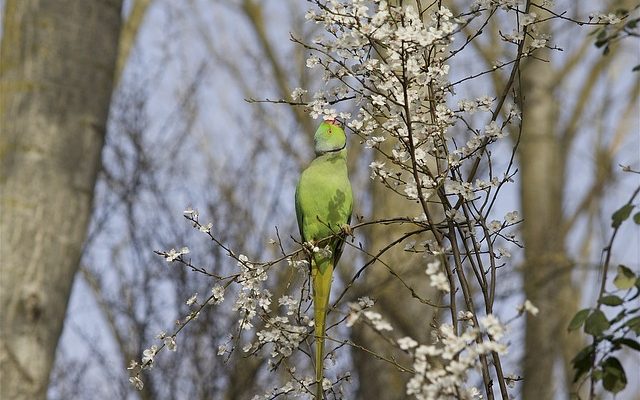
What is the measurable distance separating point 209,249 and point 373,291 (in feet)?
3.76

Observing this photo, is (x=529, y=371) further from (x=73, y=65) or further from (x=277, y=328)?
(x=277, y=328)

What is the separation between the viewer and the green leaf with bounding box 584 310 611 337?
54.8 inches

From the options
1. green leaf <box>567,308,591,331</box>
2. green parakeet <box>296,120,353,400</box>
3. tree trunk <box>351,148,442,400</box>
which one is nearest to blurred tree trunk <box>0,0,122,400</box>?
green parakeet <box>296,120,353,400</box>

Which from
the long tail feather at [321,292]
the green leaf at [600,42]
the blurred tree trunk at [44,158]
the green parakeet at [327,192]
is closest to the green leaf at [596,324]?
the green leaf at [600,42]

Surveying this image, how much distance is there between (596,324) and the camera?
1.40 meters

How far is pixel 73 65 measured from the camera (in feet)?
11.8

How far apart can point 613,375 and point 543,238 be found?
6091 millimetres

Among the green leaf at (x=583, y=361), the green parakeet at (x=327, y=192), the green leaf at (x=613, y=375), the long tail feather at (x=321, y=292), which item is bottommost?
the green leaf at (x=613, y=375)

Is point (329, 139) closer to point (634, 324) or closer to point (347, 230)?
point (347, 230)

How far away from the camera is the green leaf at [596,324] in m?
1.39

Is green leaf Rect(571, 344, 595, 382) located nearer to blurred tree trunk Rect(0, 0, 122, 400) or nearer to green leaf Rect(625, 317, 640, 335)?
green leaf Rect(625, 317, 640, 335)

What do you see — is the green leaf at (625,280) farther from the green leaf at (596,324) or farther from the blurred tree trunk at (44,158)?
the blurred tree trunk at (44,158)

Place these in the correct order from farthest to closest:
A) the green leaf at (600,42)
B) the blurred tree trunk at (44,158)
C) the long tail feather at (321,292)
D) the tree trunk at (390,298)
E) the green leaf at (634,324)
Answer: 1. the tree trunk at (390,298)
2. the blurred tree trunk at (44,158)
3. the long tail feather at (321,292)
4. the green leaf at (600,42)
5. the green leaf at (634,324)

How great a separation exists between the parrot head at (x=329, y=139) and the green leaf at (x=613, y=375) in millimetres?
963
